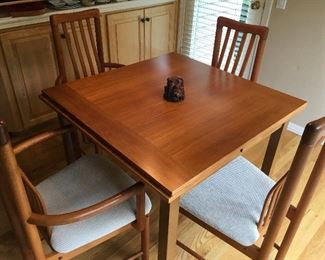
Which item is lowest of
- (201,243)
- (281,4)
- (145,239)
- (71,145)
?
(201,243)

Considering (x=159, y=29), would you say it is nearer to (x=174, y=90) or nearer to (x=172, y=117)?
(x=174, y=90)

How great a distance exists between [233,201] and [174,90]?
0.52m

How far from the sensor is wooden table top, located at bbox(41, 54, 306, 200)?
3.11ft

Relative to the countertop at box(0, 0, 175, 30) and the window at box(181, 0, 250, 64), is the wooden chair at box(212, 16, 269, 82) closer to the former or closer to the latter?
the window at box(181, 0, 250, 64)

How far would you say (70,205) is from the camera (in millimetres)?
1109

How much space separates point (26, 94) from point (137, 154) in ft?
4.83

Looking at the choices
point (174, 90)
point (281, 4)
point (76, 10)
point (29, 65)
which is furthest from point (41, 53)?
point (281, 4)

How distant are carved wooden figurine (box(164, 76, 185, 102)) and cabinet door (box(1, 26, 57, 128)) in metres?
1.19

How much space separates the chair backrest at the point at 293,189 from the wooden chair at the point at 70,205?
43 centimetres

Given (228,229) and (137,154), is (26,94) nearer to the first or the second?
(137,154)

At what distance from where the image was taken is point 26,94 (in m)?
2.11

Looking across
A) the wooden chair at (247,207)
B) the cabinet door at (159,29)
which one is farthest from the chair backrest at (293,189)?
the cabinet door at (159,29)

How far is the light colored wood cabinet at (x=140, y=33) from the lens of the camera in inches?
94.0

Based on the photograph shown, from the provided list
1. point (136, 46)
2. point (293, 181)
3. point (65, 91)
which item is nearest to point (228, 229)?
point (293, 181)
